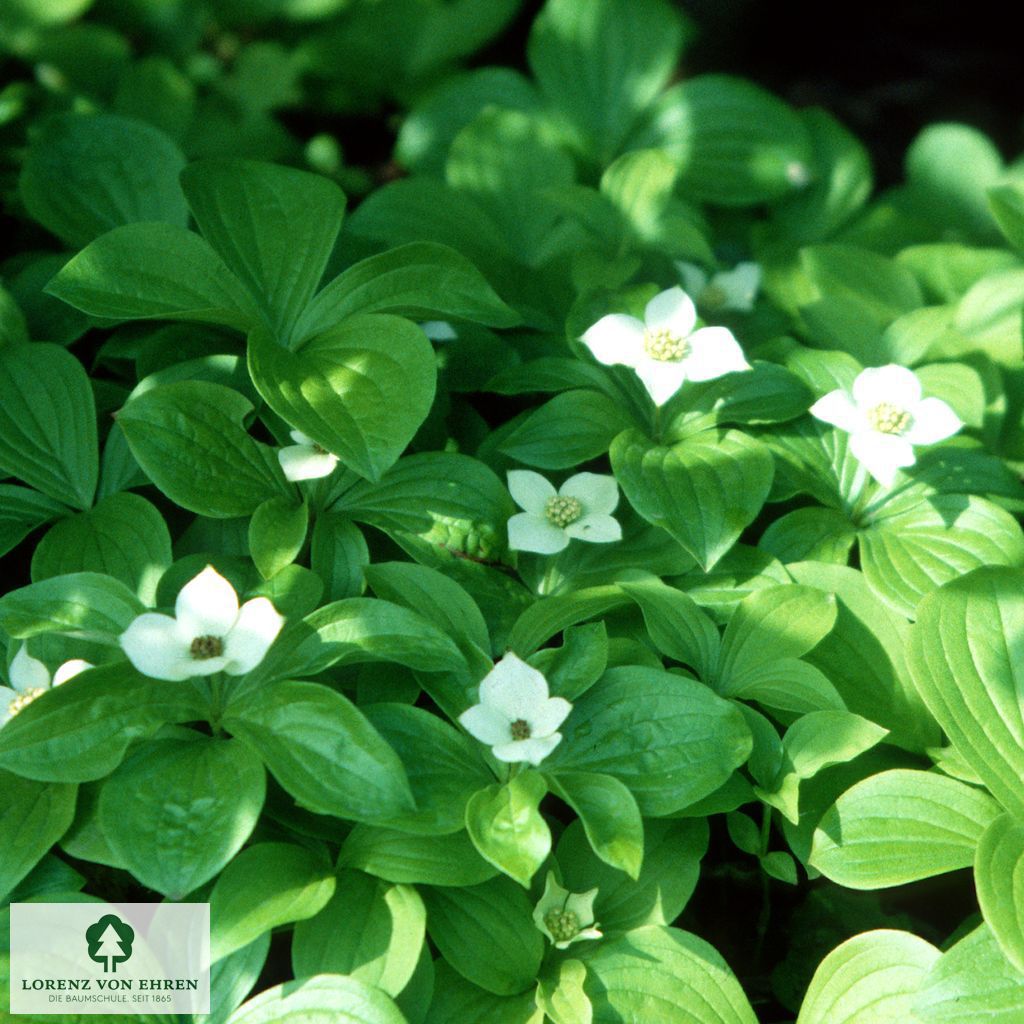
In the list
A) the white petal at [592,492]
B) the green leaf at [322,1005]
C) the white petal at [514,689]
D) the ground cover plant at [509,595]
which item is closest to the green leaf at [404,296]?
the ground cover plant at [509,595]

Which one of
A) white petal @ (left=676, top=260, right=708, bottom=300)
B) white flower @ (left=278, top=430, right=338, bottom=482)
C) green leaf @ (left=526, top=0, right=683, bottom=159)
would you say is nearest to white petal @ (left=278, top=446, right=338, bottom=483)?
white flower @ (left=278, top=430, right=338, bottom=482)

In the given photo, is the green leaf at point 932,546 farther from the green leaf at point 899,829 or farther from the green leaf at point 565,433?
the green leaf at point 565,433

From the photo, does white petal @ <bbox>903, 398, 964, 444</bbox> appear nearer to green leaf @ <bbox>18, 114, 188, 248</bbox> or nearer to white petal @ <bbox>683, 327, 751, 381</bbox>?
white petal @ <bbox>683, 327, 751, 381</bbox>

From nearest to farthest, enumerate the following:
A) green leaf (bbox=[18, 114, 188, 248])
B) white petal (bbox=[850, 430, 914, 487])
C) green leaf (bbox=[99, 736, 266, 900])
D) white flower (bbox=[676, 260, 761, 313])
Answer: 1. green leaf (bbox=[99, 736, 266, 900])
2. white petal (bbox=[850, 430, 914, 487])
3. green leaf (bbox=[18, 114, 188, 248])
4. white flower (bbox=[676, 260, 761, 313])

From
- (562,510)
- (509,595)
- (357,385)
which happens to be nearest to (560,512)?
(562,510)

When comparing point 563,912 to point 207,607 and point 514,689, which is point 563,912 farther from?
point 207,607

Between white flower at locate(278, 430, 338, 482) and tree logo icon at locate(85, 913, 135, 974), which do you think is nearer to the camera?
tree logo icon at locate(85, 913, 135, 974)

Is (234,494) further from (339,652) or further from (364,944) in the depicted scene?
(364,944)

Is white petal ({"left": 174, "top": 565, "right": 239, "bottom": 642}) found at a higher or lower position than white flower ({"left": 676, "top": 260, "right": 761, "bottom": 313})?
lower
